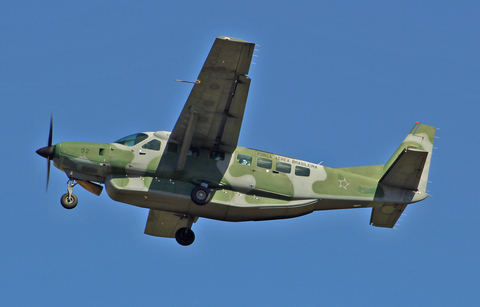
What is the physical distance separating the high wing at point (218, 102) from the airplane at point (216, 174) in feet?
0.12

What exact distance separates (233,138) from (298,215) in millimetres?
3981

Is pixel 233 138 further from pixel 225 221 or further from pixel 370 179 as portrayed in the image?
pixel 370 179

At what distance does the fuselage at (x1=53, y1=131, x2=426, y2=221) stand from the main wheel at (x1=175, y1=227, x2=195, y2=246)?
6.45 ft

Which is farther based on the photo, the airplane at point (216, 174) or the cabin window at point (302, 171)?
the cabin window at point (302, 171)

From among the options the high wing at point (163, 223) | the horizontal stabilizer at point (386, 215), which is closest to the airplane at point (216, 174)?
the horizontal stabilizer at point (386, 215)

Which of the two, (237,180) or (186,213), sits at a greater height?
(237,180)

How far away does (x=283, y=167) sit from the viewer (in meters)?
23.9

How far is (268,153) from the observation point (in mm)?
24094

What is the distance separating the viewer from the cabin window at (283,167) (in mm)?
23859

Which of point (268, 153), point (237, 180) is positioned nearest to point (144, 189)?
point (237, 180)

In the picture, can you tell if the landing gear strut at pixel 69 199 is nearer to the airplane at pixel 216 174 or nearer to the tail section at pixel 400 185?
the airplane at pixel 216 174

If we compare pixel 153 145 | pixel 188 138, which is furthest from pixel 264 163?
pixel 153 145

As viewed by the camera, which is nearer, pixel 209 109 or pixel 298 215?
pixel 209 109

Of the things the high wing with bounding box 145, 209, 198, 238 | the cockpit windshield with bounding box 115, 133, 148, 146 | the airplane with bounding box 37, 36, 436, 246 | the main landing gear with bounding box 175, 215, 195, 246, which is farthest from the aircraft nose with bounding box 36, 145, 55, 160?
the main landing gear with bounding box 175, 215, 195, 246
